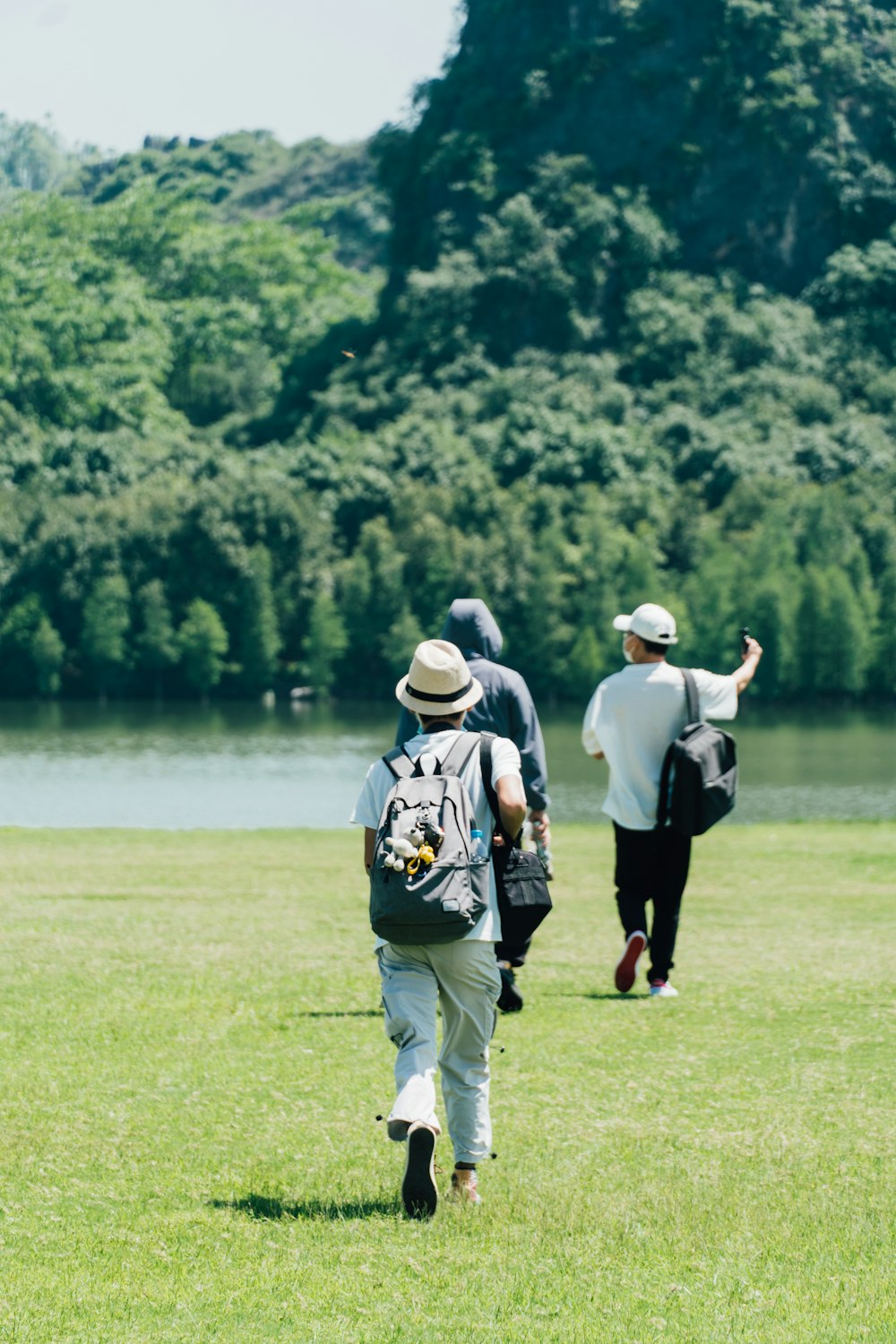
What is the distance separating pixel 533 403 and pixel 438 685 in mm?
86943

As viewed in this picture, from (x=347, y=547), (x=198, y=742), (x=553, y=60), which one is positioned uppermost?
(x=553, y=60)

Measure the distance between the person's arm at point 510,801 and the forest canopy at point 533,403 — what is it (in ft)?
225

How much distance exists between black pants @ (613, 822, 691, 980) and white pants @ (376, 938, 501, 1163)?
3296 millimetres

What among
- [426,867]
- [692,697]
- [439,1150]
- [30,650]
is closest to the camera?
[426,867]

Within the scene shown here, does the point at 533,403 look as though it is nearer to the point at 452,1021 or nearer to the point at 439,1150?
the point at 439,1150

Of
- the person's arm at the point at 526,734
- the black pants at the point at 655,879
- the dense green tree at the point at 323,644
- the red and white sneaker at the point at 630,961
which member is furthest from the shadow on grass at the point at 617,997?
the dense green tree at the point at 323,644

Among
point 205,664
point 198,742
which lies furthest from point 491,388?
point 198,742

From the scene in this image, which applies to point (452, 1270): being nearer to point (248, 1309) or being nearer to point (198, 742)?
point (248, 1309)

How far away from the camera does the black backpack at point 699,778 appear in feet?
27.9

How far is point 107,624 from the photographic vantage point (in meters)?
79.6

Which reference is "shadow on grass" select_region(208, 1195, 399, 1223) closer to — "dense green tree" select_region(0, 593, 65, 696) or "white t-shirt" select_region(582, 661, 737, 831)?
"white t-shirt" select_region(582, 661, 737, 831)

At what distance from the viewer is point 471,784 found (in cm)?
560

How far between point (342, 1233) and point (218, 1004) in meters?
3.82

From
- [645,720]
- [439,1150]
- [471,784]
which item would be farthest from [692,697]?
[471,784]
